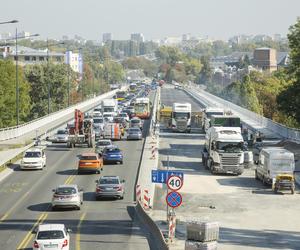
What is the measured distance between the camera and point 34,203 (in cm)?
4097

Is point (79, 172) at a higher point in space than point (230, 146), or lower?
lower

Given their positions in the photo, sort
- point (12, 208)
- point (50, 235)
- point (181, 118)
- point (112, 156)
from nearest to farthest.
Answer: point (50, 235) → point (12, 208) → point (112, 156) → point (181, 118)

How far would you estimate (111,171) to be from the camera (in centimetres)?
5353

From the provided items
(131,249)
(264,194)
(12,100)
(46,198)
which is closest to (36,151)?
(46,198)

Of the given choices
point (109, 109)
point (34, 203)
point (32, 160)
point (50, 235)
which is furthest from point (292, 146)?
point (109, 109)

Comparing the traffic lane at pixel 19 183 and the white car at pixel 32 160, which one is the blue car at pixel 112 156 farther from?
the white car at pixel 32 160

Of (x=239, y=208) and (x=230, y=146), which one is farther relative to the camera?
(x=230, y=146)

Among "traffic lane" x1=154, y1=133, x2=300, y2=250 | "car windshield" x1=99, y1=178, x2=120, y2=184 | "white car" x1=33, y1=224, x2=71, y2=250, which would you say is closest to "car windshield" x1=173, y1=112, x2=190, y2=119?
"traffic lane" x1=154, y1=133, x2=300, y2=250

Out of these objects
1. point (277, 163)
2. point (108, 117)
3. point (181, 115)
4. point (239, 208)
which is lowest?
point (239, 208)

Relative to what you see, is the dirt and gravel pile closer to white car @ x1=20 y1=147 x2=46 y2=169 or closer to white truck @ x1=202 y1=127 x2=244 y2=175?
white truck @ x1=202 y1=127 x2=244 y2=175

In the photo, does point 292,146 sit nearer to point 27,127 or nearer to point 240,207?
point 240,207

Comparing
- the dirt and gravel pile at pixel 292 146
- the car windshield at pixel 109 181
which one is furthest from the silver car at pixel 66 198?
the dirt and gravel pile at pixel 292 146

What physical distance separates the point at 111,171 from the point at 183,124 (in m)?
29.6

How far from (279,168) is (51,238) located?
2239 centimetres
